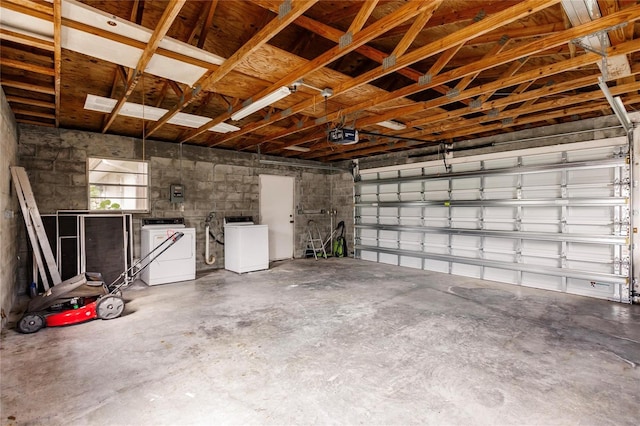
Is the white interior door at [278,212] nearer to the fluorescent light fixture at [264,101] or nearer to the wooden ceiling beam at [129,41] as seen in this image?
the fluorescent light fixture at [264,101]

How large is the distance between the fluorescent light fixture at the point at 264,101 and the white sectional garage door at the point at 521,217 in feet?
13.6

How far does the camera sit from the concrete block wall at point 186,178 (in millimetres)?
4887

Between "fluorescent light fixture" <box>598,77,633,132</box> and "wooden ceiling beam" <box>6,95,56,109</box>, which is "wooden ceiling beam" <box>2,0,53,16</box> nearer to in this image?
"wooden ceiling beam" <box>6,95,56,109</box>

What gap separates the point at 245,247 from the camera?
244 inches

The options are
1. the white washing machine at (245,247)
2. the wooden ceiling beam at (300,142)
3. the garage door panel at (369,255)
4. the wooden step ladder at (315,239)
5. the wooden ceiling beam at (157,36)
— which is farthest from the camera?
the wooden step ladder at (315,239)

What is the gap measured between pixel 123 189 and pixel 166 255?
164 cm

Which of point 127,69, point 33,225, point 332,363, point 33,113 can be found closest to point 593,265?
point 332,363

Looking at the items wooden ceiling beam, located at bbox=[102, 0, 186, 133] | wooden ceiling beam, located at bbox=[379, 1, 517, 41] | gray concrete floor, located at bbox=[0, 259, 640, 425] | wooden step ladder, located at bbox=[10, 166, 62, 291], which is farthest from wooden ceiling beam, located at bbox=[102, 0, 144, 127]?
gray concrete floor, located at bbox=[0, 259, 640, 425]

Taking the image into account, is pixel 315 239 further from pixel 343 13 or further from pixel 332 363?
pixel 343 13

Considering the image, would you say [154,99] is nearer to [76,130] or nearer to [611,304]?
[76,130]

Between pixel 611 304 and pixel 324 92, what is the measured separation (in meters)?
4.74

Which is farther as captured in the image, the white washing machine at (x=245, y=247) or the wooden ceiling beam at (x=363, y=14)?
the white washing machine at (x=245, y=247)

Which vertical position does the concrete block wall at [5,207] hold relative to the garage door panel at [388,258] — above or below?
above

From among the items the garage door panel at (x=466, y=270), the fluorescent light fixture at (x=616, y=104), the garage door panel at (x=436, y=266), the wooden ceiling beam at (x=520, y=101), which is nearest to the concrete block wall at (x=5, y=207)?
the wooden ceiling beam at (x=520, y=101)
